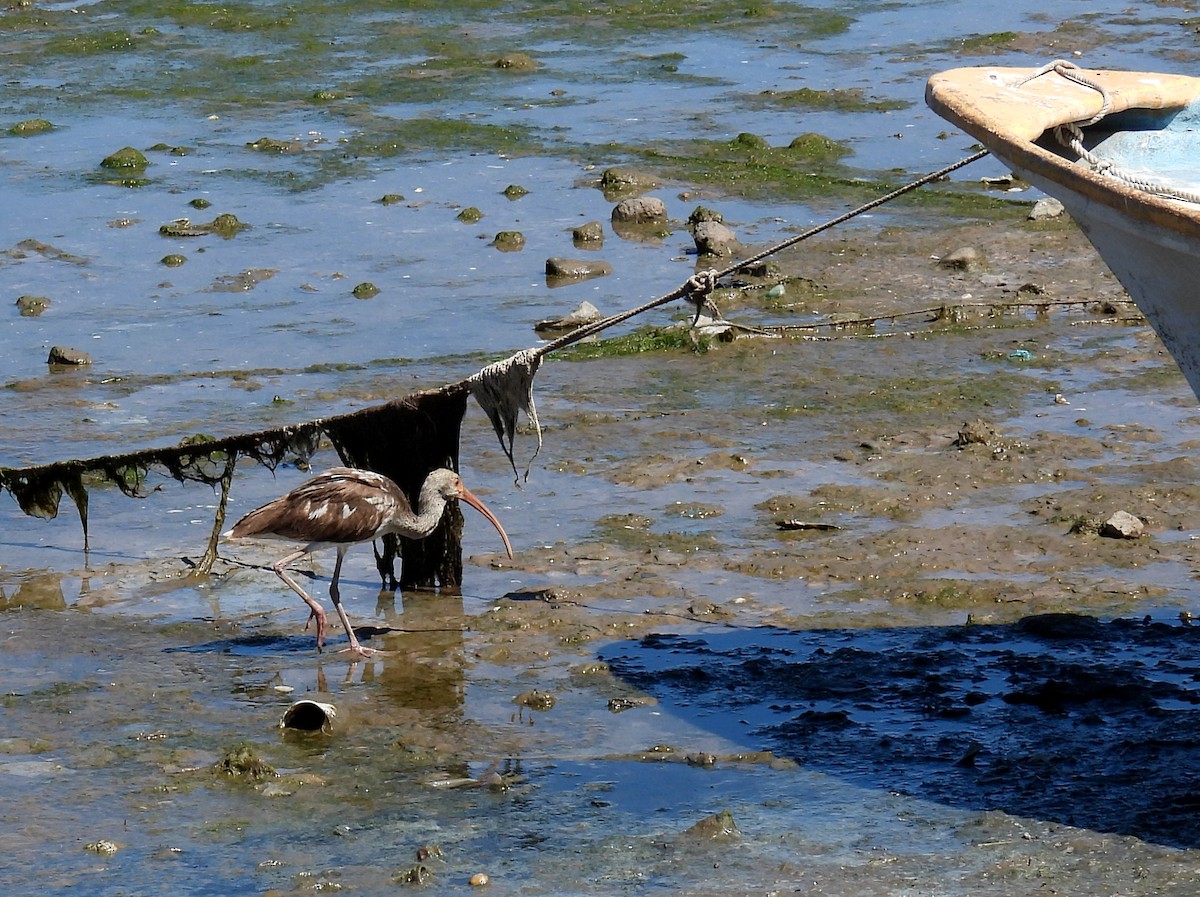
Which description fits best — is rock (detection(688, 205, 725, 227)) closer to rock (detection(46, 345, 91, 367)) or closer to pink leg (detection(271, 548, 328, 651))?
rock (detection(46, 345, 91, 367))

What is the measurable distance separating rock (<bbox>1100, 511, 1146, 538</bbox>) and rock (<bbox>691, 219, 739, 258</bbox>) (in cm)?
609

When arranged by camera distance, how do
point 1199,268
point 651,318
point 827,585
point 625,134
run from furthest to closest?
point 625,134, point 651,318, point 827,585, point 1199,268

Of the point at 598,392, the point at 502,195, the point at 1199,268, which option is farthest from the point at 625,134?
the point at 1199,268

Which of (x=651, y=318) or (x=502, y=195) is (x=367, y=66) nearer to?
(x=502, y=195)

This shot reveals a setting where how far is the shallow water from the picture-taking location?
266 inches

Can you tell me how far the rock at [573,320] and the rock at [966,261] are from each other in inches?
A: 113

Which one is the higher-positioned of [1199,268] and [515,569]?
[1199,268]

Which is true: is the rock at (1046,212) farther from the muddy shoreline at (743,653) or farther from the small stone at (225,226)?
the small stone at (225,226)

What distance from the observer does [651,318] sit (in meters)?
13.8

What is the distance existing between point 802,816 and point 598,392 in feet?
18.8

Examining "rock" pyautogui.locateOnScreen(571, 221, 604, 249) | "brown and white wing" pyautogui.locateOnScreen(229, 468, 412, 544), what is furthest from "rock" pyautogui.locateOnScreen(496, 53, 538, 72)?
"brown and white wing" pyautogui.locateOnScreen(229, 468, 412, 544)

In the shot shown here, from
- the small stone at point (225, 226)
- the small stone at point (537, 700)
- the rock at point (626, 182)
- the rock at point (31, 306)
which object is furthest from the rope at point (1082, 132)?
the small stone at point (225, 226)

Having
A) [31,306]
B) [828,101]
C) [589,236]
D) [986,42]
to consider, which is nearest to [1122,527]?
[589,236]

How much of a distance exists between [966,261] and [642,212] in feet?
10.2
